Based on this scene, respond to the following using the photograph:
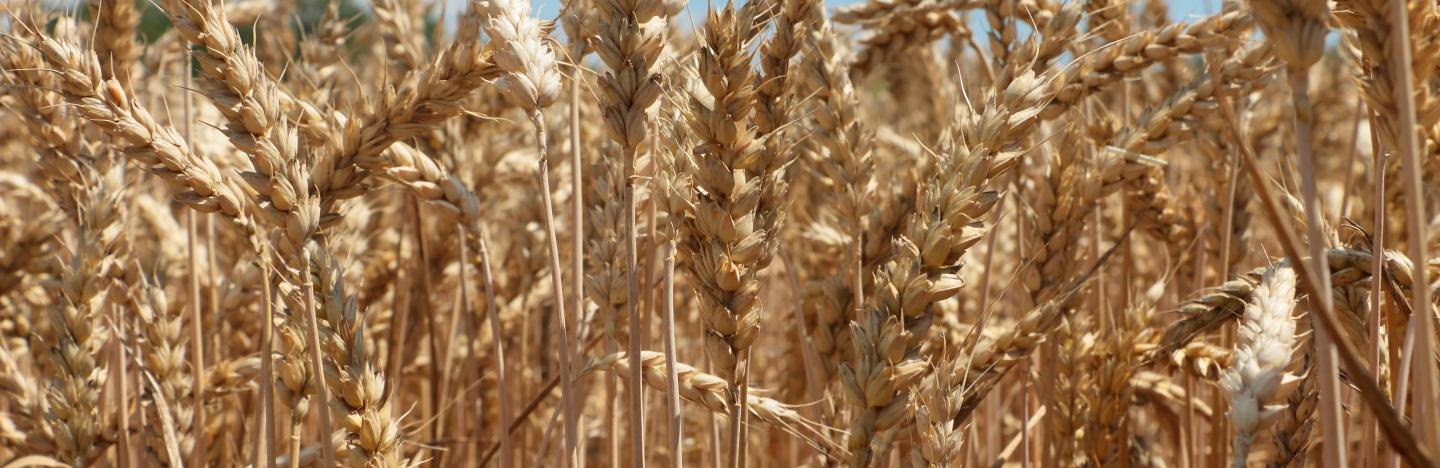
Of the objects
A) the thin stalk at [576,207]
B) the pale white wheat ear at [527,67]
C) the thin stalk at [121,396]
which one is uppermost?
the pale white wheat ear at [527,67]

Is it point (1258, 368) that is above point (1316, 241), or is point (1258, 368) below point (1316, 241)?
below

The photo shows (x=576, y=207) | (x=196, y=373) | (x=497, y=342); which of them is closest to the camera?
(x=576, y=207)

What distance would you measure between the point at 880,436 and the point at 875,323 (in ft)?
0.51

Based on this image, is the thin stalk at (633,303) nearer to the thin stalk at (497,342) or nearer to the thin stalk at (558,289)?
the thin stalk at (558,289)

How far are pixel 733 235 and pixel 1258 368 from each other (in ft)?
1.73

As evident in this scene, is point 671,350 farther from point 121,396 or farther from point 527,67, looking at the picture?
point 121,396

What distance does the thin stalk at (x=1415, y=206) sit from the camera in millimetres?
665

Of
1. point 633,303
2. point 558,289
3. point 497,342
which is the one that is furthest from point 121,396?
point 633,303

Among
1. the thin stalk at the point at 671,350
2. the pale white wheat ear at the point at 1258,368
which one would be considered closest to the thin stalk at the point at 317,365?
the thin stalk at the point at 671,350

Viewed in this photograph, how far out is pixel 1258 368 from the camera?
2.92 feet

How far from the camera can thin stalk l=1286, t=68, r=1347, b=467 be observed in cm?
71

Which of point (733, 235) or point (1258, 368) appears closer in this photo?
point (1258, 368)

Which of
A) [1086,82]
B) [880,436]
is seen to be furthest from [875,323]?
[1086,82]

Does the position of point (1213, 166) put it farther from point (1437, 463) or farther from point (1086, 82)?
point (1437, 463)
